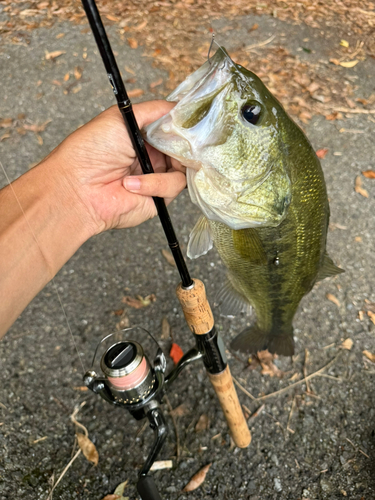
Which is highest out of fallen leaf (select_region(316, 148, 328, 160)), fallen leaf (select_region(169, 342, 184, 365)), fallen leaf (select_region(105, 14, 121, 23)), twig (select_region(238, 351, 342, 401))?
fallen leaf (select_region(105, 14, 121, 23))

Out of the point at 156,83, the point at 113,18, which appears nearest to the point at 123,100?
the point at 156,83

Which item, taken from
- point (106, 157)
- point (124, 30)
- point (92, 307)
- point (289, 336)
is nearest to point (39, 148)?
point (92, 307)

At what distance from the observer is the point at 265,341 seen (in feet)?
7.30

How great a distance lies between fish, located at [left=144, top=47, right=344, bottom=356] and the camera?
54.7 inches

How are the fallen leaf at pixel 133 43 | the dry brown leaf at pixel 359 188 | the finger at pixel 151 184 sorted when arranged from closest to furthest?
the finger at pixel 151 184 → the dry brown leaf at pixel 359 188 → the fallen leaf at pixel 133 43

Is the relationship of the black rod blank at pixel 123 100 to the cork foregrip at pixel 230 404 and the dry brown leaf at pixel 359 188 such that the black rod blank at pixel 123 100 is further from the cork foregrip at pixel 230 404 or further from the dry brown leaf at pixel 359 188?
the dry brown leaf at pixel 359 188

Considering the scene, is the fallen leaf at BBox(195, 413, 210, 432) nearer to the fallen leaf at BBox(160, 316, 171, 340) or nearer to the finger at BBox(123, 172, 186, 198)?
the fallen leaf at BBox(160, 316, 171, 340)

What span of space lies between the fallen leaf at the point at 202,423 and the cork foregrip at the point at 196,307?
97 cm

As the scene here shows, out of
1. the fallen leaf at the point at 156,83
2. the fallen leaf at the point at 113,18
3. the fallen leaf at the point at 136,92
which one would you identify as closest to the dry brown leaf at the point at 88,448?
the fallen leaf at the point at 136,92

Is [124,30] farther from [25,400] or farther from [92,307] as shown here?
[25,400]

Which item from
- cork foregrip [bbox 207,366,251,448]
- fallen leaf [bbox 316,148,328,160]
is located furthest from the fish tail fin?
fallen leaf [bbox 316,148,328,160]

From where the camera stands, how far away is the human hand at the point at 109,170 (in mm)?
1555

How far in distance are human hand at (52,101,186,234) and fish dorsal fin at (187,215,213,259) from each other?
20cm

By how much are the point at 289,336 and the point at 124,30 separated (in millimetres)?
4189
